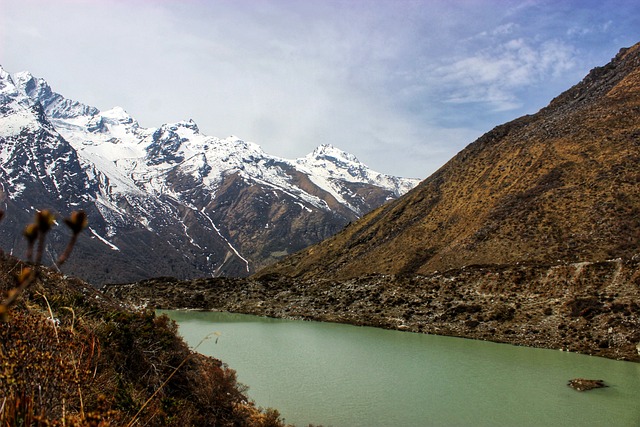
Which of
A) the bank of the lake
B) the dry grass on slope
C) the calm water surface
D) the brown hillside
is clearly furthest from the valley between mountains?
the dry grass on slope

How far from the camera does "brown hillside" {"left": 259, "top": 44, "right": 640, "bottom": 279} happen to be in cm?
5769

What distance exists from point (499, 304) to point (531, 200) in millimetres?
28603

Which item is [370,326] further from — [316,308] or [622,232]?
[622,232]

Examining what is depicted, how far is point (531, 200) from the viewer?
6900 centimetres

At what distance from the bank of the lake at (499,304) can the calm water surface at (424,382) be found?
329 centimetres

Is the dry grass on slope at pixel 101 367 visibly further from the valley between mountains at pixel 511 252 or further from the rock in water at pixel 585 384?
the valley between mountains at pixel 511 252

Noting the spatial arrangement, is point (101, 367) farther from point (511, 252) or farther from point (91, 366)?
point (511, 252)

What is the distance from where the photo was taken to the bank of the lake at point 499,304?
37.7 metres

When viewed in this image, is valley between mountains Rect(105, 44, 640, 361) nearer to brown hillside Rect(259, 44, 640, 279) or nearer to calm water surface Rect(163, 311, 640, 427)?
brown hillside Rect(259, 44, 640, 279)

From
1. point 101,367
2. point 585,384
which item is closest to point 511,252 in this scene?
point 585,384

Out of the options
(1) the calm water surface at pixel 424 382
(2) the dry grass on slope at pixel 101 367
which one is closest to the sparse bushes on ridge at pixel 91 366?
(2) the dry grass on slope at pixel 101 367

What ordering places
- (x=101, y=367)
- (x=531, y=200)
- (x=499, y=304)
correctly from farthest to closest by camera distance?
(x=531, y=200), (x=499, y=304), (x=101, y=367)

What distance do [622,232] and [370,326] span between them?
32816 millimetres

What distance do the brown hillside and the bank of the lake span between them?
7.14 m
